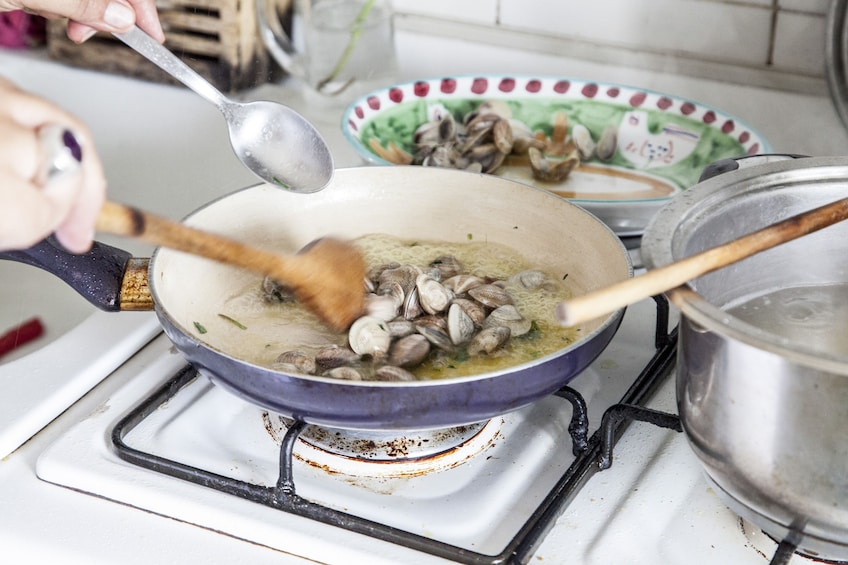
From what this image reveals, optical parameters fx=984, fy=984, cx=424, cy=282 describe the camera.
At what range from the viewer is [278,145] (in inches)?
36.4

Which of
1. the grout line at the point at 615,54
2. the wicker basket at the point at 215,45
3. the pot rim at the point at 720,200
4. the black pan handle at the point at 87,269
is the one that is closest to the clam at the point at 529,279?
the pot rim at the point at 720,200

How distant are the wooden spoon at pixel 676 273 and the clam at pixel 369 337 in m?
0.23

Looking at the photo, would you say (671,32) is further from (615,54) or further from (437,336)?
(437,336)

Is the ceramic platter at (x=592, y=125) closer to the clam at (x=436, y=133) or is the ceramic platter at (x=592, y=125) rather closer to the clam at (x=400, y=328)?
the clam at (x=436, y=133)

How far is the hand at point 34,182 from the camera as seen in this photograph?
1.63ft

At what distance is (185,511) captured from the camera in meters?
0.66

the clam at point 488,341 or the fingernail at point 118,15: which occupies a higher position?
the fingernail at point 118,15

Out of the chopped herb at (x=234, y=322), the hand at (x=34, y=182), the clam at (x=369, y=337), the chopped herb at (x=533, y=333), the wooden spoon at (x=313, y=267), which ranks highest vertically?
the hand at (x=34, y=182)

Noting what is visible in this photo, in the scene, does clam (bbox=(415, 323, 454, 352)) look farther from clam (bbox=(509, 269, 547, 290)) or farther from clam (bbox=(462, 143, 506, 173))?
clam (bbox=(462, 143, 506, 173))

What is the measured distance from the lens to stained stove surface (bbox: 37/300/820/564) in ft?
2.07

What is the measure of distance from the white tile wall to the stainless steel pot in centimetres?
54

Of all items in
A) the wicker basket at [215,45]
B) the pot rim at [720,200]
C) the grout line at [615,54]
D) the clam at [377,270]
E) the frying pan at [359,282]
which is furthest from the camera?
the wicker basket at [215,45]

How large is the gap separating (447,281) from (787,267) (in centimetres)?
27

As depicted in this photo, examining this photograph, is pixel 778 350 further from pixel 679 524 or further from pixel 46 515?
pixel 46 515
